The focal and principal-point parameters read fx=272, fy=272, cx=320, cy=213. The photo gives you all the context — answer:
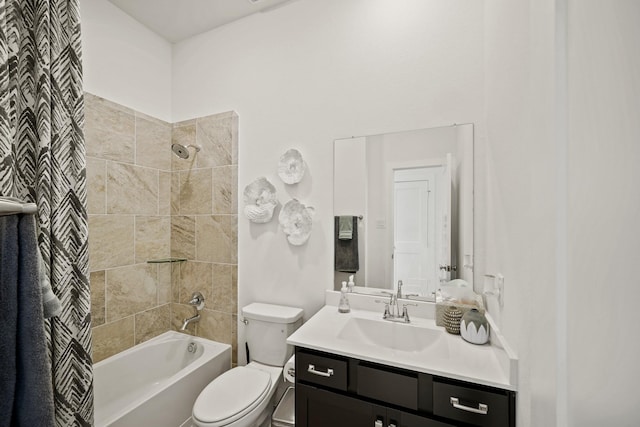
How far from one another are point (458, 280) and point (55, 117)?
1.96 metres

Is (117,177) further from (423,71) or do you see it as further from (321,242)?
(423,71)

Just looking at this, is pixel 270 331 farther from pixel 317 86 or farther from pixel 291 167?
pixel 317 86

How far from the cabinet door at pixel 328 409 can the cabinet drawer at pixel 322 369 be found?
0.04 m

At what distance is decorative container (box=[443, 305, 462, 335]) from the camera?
4.44ft

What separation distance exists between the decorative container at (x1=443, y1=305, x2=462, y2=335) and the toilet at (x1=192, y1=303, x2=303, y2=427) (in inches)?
34.5

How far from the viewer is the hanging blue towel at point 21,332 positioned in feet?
2.30

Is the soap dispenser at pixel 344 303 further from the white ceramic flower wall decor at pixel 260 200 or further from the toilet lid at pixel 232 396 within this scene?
the white ceramic flower wall decor at pixel 260 200

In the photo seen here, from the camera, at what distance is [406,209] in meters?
1.59

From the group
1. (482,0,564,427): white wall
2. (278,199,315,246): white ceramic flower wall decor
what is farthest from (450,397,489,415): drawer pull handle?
(278,199,315,246): white ceramic flower wall decor

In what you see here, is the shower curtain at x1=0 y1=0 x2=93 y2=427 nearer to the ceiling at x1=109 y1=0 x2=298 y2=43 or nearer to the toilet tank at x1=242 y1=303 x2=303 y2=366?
the toilet tank at x1=242 y1=303 x2=303 y2=366

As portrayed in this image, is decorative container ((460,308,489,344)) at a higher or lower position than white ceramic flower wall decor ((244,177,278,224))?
lower

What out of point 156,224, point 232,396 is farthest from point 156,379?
point 156,224

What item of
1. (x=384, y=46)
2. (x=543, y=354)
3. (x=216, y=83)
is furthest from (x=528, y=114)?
(x=216, y=83)

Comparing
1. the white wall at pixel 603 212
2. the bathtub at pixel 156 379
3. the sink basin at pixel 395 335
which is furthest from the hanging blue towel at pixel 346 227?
the white wall at pixel 603 212
